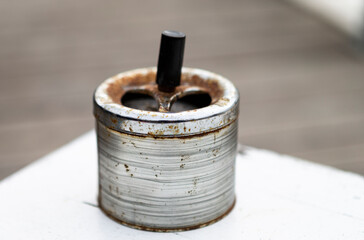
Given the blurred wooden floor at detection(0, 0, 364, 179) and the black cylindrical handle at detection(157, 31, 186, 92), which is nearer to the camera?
the black cylindrical handle at detection(157, 31, 186, 92)

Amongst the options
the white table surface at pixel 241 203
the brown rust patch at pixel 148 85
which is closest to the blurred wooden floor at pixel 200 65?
the white table surface at pixel 241 203

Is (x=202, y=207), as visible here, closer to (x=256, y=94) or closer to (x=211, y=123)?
(x=211, y=123)

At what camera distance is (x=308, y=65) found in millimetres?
2031

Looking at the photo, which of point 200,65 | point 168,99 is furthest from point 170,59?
point 200,65

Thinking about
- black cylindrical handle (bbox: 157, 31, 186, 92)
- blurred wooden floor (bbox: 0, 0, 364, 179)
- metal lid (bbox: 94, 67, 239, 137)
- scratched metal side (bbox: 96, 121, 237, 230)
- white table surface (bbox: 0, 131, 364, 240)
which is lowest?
blurred wooden floor (bbox: 0, 0, 364, 179)

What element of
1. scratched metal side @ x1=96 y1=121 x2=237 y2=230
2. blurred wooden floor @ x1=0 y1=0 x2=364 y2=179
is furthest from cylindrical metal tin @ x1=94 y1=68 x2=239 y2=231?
blurred wooden floor @ x1=0 y1=0 x2=364 y2=179

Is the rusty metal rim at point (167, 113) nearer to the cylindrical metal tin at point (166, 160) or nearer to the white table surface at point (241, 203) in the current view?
the cylindrical metal tin at point (166, 160)

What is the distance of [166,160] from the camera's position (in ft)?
1.66

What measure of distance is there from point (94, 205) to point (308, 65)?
61.8 inches

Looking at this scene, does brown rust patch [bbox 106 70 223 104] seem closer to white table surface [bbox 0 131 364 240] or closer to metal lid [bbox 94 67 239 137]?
metal lid [bbox 94 67 239 137]

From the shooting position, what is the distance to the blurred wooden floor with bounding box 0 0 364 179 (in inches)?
63.6

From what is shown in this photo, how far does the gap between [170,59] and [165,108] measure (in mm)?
49

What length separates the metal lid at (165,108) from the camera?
490 millimetres

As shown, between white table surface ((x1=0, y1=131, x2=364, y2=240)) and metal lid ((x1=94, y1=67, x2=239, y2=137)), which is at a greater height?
metal lid ((x1=94, y1=67, x2=239, y2=137))
